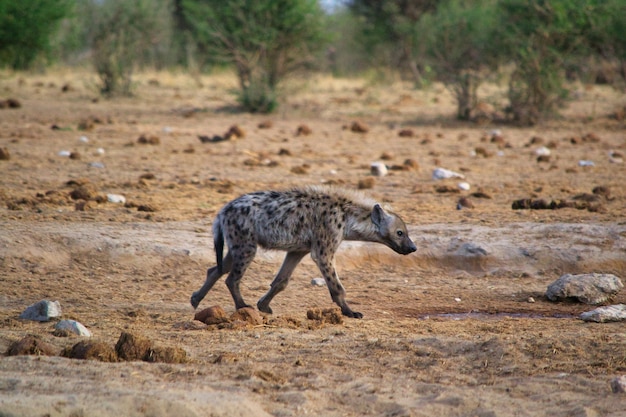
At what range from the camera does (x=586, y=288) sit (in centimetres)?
769

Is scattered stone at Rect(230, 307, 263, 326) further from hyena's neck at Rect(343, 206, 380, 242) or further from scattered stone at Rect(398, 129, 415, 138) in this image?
scattered stone at Rect(398, 129, 415, 138)

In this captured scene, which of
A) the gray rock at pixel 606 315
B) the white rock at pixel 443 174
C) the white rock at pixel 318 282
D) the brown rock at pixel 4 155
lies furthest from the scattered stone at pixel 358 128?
the gray rock at pixel 606 315

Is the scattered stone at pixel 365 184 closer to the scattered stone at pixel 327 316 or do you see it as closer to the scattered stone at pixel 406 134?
the scattered stone at pixel 327 316

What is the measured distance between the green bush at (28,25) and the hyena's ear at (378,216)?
1980 centimetres

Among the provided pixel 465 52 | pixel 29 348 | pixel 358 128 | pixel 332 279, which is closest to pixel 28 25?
pixel 358 128

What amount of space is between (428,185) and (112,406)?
8751 millimetres

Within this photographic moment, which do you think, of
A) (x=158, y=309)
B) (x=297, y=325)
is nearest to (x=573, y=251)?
(x=297, y=325)

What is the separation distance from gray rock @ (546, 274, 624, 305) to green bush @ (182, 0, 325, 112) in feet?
46.1

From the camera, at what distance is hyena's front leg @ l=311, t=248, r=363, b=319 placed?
705 cm

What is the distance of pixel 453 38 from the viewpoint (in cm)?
2111

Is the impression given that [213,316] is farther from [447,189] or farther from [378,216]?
[447,189]

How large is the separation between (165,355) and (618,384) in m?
2.72

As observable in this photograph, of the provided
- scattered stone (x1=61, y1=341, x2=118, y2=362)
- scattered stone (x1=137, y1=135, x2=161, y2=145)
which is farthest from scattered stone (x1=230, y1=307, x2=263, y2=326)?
scattered stone (x1=137, y1=135, x2=161, y2=145)

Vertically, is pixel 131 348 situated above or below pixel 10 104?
below
